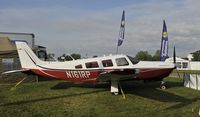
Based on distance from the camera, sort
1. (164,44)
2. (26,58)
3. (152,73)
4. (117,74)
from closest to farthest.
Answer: (117,74)
(152,73)
(26,58)
(164,44)

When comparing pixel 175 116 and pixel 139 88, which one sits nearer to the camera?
pixel 175 116

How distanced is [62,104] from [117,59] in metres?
4.80

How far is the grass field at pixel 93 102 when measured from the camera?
11.5 m

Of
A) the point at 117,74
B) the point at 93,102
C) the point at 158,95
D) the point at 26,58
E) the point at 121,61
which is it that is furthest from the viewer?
the point at 26,58

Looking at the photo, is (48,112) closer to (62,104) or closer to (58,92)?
Answer: (62,104)

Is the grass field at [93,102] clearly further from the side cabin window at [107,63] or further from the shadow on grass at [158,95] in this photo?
the side cabin window at [107,63]

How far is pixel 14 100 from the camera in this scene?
47.4 ft

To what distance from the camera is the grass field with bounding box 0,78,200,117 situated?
11.5m

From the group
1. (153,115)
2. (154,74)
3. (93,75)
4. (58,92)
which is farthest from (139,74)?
(153,115)

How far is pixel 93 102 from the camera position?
46.3ft

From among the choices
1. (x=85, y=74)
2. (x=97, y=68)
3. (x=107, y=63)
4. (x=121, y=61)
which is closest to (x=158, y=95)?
(x=121, y=61)

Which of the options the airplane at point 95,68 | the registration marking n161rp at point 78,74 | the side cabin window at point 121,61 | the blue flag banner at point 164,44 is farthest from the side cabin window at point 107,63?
the blue flag banner at point 164,44

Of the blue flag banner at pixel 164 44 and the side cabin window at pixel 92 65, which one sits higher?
the blue flag banner at pixel 164 44

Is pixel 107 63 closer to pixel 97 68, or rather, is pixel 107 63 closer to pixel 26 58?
pixel 97 68
